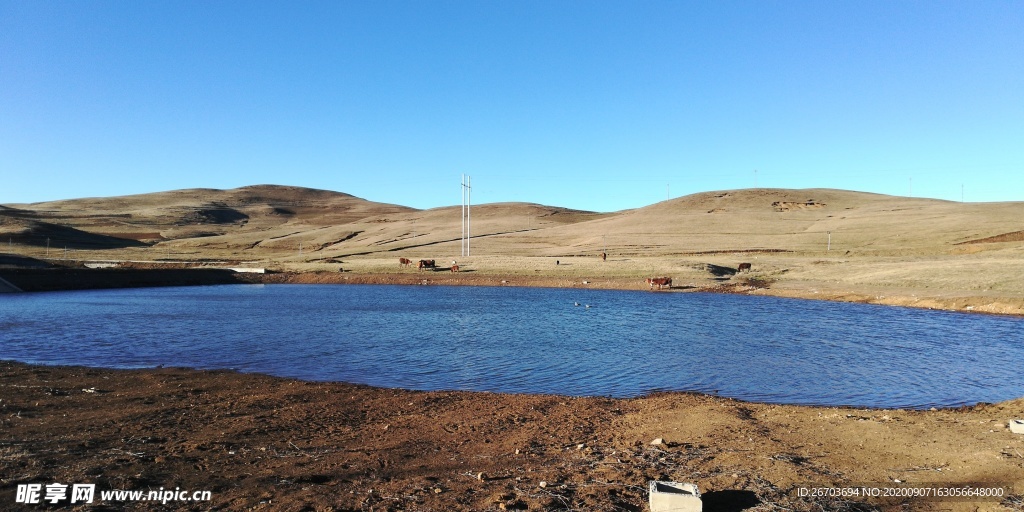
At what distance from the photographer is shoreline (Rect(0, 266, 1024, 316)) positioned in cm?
3853

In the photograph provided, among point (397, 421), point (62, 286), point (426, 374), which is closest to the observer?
point (397, 421)

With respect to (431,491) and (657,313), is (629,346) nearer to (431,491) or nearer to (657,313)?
(657,313)

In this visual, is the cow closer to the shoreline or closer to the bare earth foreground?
the shoreline

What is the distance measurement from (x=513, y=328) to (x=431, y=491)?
21.8m

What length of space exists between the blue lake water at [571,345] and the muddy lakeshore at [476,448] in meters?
3.05

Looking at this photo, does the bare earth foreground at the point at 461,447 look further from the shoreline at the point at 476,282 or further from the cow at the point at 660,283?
the cow at the point at 660,283

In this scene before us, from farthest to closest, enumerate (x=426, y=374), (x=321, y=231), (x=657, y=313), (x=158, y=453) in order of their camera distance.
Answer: (x=321, y=231) → (x=657, y=313) → (x=426, y=374) → (x=158, y=453)

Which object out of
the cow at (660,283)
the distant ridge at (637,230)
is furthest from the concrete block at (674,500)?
the distant ridge at (637,230)

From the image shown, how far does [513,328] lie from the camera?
1182 inches

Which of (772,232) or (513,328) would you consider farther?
(772,232)

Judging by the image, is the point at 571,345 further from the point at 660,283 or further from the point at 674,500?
the point at 660,283

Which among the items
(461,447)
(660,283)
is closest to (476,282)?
(660,283)

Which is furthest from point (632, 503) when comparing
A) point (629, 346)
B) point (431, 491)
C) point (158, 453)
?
point (629, 346)

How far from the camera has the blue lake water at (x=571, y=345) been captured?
1780 cm
